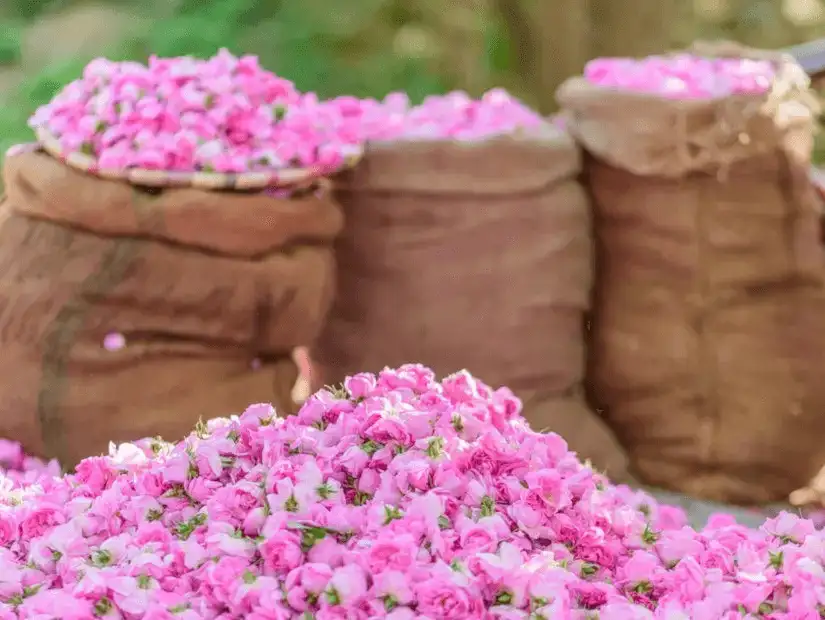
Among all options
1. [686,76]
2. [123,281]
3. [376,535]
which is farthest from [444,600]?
[686,76]

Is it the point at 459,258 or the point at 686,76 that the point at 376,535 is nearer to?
the point at 459,258

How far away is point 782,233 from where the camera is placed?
2473 mm

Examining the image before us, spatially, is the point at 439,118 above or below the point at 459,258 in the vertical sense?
above

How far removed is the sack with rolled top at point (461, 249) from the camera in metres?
2.29

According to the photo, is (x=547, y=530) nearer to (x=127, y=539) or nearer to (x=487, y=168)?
(x=127, y=539)

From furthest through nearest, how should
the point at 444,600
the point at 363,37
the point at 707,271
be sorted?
the point at 363,37, the point at 707,271, the point at 444,600

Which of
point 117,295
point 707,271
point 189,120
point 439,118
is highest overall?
point 189,120

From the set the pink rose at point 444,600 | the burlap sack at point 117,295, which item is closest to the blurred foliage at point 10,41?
the burlap sack at point 117,295

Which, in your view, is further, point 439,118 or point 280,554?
point 439,118

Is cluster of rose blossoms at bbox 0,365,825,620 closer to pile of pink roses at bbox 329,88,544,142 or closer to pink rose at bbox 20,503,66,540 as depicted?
pink rose at bbox 20,503,66,540

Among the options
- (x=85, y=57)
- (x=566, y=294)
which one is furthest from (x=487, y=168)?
(x=85, y=57)

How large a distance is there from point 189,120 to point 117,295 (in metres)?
0.35

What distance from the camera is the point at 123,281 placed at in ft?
6.13

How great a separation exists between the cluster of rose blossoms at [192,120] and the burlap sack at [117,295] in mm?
65
